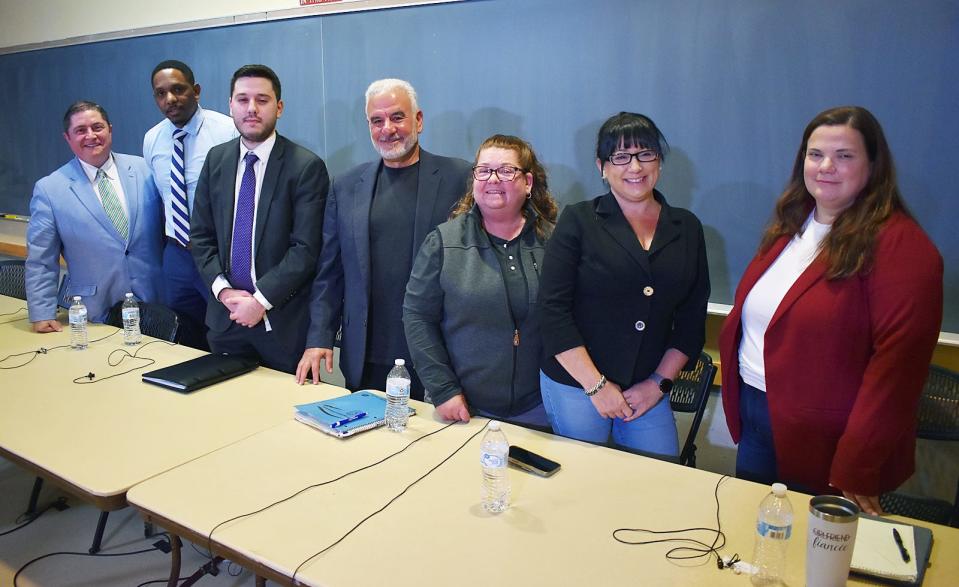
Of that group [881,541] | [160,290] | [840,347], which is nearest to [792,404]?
[840,347]

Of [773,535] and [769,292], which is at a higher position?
[769,292]

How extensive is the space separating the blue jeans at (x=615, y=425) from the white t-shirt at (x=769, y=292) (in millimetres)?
276

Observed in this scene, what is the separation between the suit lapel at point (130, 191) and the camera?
3298 millimetres

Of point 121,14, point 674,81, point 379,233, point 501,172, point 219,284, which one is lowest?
point 219,284

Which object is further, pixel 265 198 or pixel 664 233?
pixel 265 198

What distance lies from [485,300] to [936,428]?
1506mm

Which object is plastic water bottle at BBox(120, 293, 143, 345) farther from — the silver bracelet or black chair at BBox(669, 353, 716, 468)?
black chair at BBox(669, 353, 716, 468)

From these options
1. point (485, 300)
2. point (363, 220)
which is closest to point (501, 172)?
point (485, 300)

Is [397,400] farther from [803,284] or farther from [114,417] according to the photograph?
[803,284]

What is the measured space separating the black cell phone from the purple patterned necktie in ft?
4.56

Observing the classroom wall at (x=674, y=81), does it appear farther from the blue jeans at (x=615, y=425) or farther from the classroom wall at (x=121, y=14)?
the blue jeans at (x=615, y=425)

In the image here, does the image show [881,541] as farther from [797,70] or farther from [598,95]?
[598,95]

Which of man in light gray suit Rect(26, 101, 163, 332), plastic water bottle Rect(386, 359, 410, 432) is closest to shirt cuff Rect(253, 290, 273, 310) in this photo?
plastic water bottle Rect(386, 359, 410, 432)

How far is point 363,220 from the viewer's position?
8.08 ft
